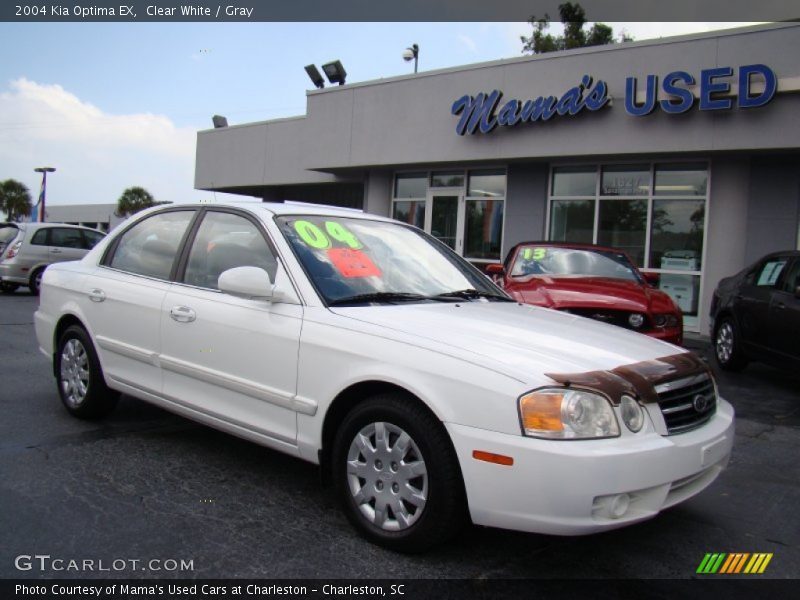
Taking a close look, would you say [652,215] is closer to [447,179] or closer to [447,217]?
[447,217]

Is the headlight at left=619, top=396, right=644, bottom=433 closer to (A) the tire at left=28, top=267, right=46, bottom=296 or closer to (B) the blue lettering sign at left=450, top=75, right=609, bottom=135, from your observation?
(B) the blue lettering sign at left=450, top=75, right=609, bottom=135

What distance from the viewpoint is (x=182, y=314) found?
3.83m

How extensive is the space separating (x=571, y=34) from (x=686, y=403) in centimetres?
3028

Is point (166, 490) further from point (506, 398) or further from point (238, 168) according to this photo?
point (238, 168)

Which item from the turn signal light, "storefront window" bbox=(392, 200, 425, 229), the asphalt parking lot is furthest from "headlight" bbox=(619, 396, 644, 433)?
"storefront window" bbox=(392, 200, 425, 229)

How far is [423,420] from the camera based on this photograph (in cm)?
275

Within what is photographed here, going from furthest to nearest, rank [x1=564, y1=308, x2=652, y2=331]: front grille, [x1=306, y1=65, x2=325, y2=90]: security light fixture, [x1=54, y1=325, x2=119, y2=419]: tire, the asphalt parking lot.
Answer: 1. [x1=306, y1=65, x2=325, y2=90]: security light fixture
2. [x1=564, y1=308, x2=652, y2=331]: front grille
3. [x1=54, y1=325, x2=119, y2=419]: tire
4. the asphalt parking lot

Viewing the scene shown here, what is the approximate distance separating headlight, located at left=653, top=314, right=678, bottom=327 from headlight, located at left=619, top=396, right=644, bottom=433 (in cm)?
418

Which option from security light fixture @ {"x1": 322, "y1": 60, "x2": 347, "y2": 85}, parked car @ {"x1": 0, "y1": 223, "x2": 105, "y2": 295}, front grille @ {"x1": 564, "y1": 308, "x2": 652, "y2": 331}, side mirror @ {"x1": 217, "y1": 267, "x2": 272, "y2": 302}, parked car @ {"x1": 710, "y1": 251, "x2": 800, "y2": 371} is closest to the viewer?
side mirror @ {"x1": 217, "y1": 267, "x2": 272, "y2": 302}

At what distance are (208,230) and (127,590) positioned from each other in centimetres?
219

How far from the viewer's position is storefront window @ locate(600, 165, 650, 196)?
12.3 m

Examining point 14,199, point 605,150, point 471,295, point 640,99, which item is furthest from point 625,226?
point 14,199

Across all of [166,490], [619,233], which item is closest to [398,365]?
[166,490]

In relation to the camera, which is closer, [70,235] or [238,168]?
[70,235]
